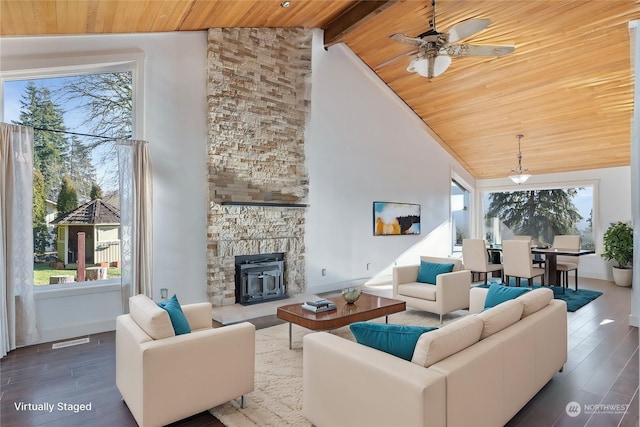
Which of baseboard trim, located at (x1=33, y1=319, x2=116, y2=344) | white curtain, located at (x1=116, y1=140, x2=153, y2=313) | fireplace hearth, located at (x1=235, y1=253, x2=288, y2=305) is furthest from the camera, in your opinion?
fireplace hearth, located at (x1=235, y1=253, x2=288, y2=305)

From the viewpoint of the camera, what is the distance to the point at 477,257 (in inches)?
259

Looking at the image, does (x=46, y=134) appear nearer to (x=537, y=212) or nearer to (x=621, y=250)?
(x=621, y=250)

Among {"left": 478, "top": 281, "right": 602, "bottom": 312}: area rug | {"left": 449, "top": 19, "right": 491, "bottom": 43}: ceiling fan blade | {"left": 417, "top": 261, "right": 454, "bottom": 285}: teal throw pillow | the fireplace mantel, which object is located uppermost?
{"left": 449, "top": 19, "right": 491, "bottom": 43}: ceiling fan blade

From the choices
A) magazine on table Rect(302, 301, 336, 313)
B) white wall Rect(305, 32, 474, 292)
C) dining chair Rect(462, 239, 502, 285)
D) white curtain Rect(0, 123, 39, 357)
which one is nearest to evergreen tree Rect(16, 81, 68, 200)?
white curtain Rect(0, 123, 39, 357)

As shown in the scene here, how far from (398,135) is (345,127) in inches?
60.3

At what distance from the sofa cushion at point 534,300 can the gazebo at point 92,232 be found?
4.35 metres

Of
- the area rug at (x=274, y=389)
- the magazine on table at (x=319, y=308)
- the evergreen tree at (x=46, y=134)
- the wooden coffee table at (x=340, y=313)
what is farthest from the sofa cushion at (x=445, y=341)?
the evergreen tree at (x=46, y=134)

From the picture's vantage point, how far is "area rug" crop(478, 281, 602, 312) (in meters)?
5.28

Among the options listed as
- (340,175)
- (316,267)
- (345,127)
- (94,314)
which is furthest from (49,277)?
(345,127)

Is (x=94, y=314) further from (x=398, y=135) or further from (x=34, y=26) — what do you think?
(x=398, y=135)

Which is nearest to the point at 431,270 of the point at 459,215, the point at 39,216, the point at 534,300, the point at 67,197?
the point at 534,300

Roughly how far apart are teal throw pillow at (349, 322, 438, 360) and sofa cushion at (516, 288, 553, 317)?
3.54 ft

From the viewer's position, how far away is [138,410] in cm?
214

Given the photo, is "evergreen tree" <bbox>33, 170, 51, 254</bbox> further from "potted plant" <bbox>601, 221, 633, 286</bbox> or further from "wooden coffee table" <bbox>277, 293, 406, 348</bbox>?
"potted plant" <bbox>601, 221, 633, 286</bbox>
